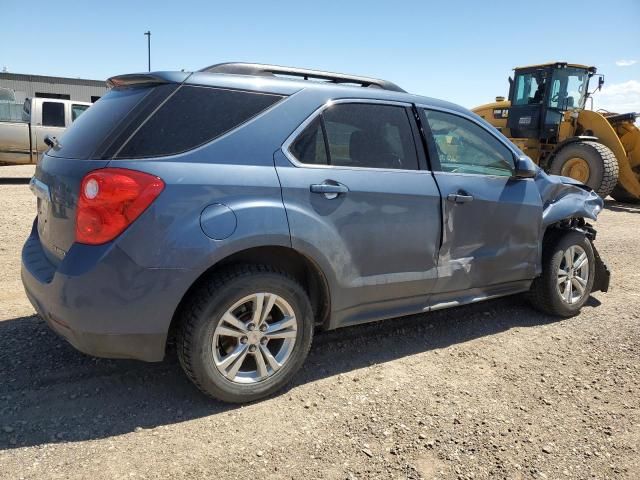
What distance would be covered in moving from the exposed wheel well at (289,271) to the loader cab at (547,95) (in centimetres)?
1159

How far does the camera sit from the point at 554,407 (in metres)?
3.08

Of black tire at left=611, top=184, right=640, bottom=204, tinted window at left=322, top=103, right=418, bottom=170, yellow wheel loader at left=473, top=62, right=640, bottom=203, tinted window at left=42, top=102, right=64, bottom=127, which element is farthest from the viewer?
Result: black tire at left=611, top=184, right=640, bottom=204

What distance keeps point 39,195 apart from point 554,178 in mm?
3947

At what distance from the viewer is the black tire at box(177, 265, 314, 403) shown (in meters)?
2.67

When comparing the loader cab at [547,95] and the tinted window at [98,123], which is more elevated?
the loader cab at [547,95]

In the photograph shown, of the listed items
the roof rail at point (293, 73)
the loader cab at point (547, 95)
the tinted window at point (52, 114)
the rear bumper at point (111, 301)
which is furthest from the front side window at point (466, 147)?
the tinted window at point (52, 114)

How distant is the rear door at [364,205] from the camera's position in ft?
9.62

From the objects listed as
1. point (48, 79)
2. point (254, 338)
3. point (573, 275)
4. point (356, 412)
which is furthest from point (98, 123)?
point (48, 79)

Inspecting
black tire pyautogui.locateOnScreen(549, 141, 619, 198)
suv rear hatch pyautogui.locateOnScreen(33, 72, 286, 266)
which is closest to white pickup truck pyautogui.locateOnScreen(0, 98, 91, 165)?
suv rear hatch pyautogui.locateOnScreen(33, 72, 286, 266)

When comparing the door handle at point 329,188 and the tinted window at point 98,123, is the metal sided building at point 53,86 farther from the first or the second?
the door handle at point 329,188

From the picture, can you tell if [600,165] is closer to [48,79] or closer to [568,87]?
[568,87]

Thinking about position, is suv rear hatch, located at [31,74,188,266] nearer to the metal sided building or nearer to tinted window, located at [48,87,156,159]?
tinted window, located at [48,87,156,159]

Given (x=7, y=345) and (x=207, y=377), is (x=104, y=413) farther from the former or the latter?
(x=7, y=345)

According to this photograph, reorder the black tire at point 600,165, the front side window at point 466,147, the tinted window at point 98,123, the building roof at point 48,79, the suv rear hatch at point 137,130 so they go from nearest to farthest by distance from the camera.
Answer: the suv rear hatch at point 137,130 < the tinted window at point 98,123 < the front side window at point 466,147 < the black tire at point 600,165 < the building roof at point 48,79
